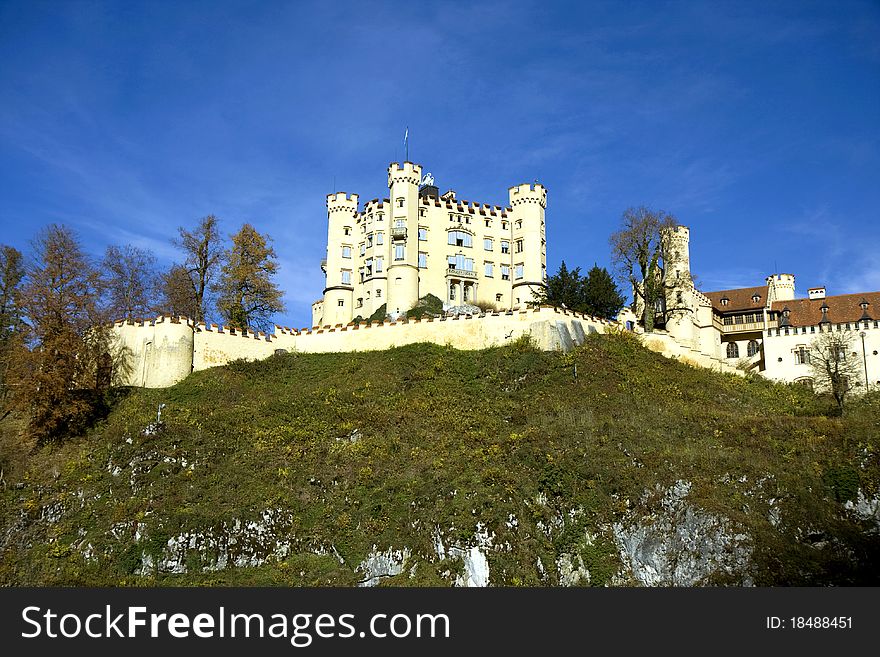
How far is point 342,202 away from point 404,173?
670cm

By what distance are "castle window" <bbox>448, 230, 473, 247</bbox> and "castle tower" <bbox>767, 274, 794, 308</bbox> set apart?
25.9 meters

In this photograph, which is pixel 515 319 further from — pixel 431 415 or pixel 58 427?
pixel 58 427

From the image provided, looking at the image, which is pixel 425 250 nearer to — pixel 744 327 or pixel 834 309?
pixel 744 327

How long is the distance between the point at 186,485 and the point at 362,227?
38.8 m

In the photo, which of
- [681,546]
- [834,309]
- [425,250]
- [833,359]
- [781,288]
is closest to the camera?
[681,546]

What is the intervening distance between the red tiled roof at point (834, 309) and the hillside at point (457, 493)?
1465 cm

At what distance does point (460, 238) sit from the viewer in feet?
238

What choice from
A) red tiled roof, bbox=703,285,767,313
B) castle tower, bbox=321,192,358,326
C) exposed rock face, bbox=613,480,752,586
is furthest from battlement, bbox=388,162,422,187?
exposed rock face, bbox=613,480,752,586

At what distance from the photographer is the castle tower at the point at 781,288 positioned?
221 ft

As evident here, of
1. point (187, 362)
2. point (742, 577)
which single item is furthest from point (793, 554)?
point (187, 362)

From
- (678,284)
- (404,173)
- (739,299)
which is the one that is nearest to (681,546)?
(678,284)

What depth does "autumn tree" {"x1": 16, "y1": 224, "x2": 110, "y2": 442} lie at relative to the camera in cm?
4294

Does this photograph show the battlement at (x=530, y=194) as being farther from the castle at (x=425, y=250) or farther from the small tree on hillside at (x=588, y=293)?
the small tree on hillside at (x=588, y=293)

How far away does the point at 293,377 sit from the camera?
51562 mm
